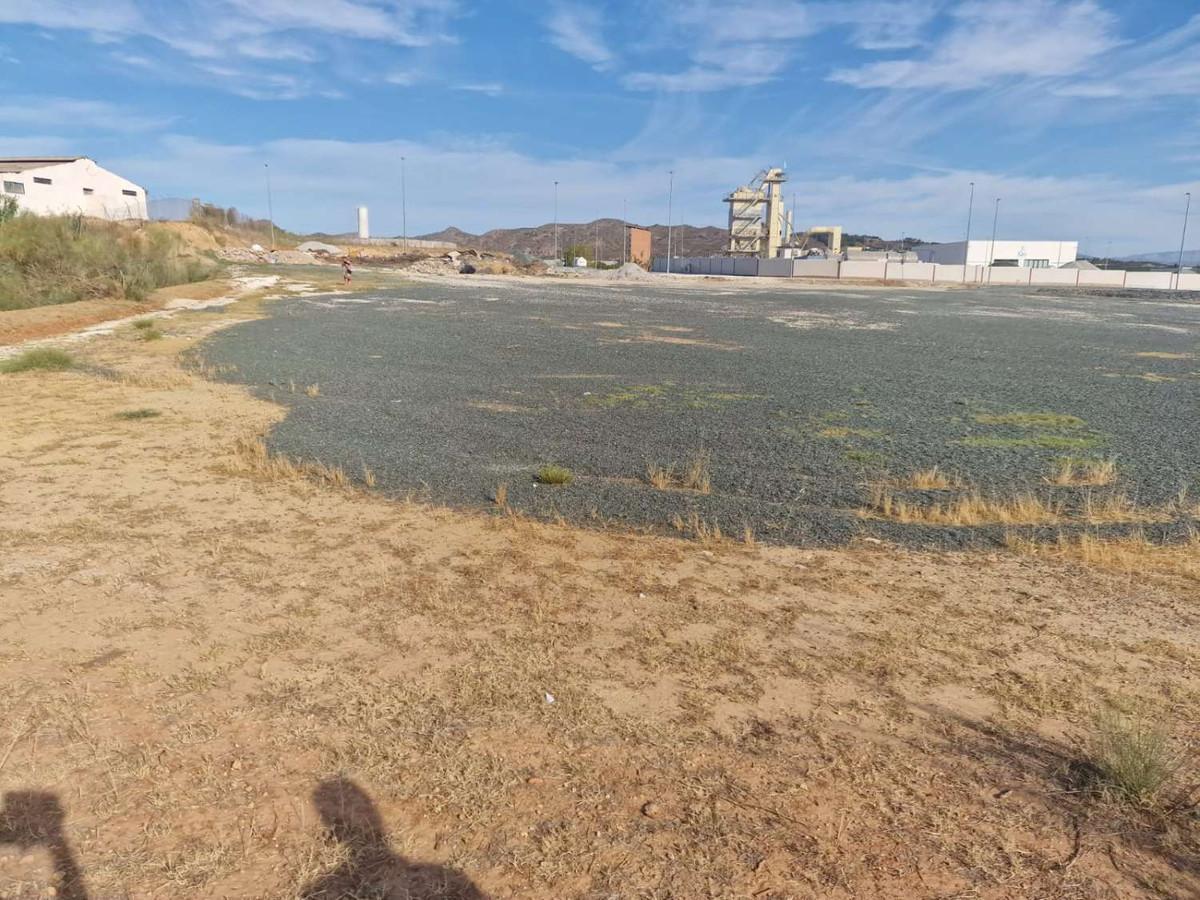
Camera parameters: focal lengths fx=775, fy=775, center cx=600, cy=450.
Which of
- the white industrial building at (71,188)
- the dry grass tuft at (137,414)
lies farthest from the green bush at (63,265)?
the white industrial building at (71,188)

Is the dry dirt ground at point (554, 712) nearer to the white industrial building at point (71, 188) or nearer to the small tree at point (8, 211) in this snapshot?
the small tree at point (8, 211)

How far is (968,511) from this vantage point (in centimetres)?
720

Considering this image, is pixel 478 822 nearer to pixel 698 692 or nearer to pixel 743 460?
pixel 698 692

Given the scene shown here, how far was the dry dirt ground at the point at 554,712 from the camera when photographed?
9.64 ft

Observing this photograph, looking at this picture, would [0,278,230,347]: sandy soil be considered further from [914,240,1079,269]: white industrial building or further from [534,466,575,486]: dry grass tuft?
[914,240,1079,269]: white industrial building

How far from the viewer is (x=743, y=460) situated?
30.2 feet

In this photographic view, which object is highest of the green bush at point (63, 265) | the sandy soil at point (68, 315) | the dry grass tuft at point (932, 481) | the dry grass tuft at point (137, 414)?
the green bush at point (63, 265)

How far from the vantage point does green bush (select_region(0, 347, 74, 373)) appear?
14031 millimetres

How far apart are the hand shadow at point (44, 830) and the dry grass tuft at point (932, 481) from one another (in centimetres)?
751

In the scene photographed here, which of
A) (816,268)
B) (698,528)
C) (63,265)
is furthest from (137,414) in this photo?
(816,268)

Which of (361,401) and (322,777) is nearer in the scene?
(322,777)

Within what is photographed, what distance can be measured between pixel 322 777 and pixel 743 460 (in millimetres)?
6619

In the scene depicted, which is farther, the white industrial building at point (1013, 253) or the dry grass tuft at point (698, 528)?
the white industrial building at point (1013, 253)

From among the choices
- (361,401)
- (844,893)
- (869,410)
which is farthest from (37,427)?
(869,410)
